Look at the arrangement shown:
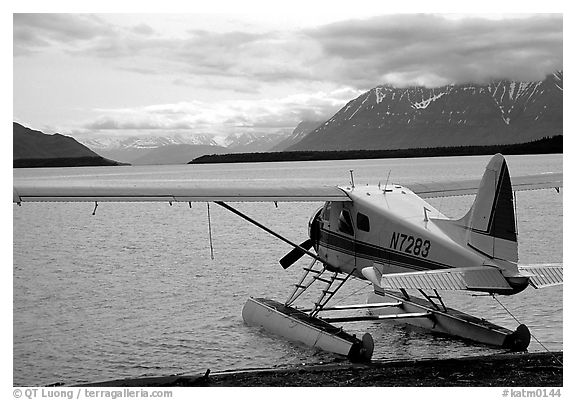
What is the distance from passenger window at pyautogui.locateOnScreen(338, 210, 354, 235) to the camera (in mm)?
10281

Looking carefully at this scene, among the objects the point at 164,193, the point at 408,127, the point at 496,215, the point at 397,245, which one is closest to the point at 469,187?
the point at 397,245

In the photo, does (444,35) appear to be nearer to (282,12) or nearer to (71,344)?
(282,12)

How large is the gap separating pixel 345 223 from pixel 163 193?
103 inches

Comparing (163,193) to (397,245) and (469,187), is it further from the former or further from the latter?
(469,187)

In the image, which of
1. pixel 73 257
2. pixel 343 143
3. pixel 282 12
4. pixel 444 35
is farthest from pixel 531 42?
pixel 343 143

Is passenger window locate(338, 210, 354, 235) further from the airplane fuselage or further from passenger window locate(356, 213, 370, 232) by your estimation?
passenger window locate(356, 213, 370, 232)

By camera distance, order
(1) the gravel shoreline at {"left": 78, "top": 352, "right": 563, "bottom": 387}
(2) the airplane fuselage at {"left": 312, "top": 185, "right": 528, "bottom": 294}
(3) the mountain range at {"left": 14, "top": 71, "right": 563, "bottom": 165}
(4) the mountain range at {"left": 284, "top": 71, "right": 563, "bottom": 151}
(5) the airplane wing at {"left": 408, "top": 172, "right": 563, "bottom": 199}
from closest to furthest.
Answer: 1. (1) the gravel shoreline at {"left": 78, "top": 352, "right": 563, "bottom": 387}
2. (2) the airplane fuselage at {"left": 312, "top": 185, "right": 528, "bottom": 294}
3. (5) the airplane wing at {"left": 408, "top": 172, "right": 563, "bottom": 199}
4. (3) the mountain range at {"left": 14, "top": 71, "right": 563, "bottom": 165}
5. (4) the mountain range at {"left": 284, "top": 71, "right": 563, "bottom": 151}

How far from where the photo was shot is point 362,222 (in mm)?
10031

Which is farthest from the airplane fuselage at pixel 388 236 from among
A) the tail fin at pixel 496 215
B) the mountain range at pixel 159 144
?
the mountain range at pixel 159 144

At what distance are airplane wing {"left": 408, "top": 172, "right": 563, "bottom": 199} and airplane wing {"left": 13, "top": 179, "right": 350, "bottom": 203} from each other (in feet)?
7.25

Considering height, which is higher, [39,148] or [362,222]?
[39,148]

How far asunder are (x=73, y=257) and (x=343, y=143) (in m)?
69.2

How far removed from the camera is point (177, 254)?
21.8 metres

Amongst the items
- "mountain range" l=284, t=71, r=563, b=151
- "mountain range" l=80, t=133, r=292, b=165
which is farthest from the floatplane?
"mountain range" l=284, t=71, r=563, b=151
